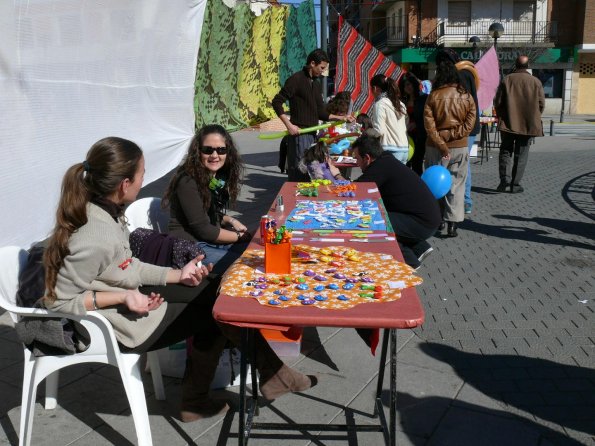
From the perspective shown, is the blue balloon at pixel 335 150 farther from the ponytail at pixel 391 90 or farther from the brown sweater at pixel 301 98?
the ponytail at pixel 391 90

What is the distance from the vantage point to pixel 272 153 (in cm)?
1424

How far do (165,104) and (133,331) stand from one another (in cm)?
286

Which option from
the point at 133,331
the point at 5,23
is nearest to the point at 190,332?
the point at 133,331

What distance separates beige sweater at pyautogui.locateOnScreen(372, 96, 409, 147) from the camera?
259 inches

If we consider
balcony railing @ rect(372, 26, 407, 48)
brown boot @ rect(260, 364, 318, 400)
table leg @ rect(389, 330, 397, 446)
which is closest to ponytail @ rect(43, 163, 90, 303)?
brown boot @ rect(260, 364, 318, 400)

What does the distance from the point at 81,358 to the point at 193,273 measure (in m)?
0.57

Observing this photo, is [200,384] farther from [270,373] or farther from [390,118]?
[390,118]

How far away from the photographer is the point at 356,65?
851cm

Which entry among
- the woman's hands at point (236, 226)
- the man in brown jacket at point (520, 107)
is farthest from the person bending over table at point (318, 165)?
the man in brown jacket at point (520, 107)

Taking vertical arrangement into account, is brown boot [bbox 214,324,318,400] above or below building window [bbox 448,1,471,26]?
below

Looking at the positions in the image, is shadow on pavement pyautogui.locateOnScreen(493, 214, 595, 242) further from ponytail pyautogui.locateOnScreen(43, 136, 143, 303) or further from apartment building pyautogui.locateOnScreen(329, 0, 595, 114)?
apartment building pyautogui.locateOnScreen(329, 0, 595, 114)

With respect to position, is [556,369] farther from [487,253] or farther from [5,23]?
[5,23]

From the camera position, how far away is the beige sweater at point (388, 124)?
6586mm

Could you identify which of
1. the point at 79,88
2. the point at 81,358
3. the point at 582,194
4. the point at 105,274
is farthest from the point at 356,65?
the point at 81,358
